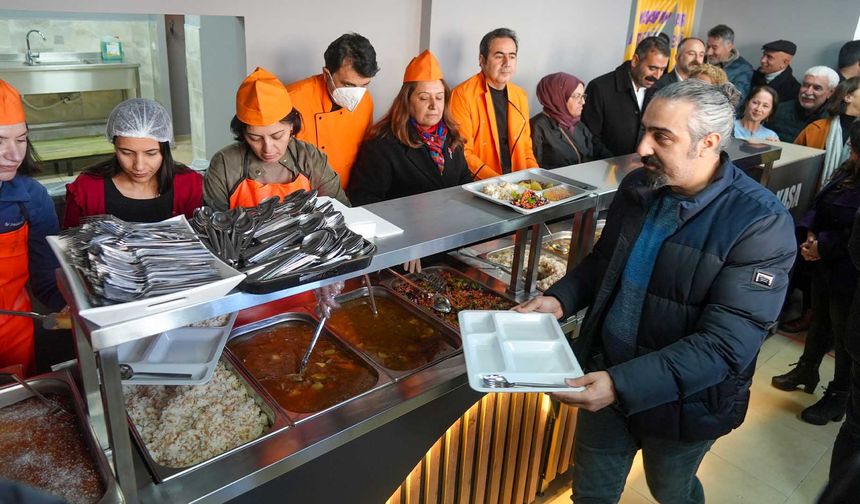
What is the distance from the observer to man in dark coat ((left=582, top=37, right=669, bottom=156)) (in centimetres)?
378

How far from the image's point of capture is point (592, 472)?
1905 millimetres

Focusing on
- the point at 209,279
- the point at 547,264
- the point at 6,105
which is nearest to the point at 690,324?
the point at 547,264

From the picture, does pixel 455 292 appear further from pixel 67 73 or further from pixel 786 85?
pixel 786 85

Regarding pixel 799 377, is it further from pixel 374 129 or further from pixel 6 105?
pixel 6 105

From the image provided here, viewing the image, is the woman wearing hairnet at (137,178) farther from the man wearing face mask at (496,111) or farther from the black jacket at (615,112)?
the black jacket at (615,112)

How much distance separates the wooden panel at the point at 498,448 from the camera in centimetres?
196

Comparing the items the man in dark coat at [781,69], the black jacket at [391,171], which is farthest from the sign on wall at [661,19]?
the black jacket at [391,171]

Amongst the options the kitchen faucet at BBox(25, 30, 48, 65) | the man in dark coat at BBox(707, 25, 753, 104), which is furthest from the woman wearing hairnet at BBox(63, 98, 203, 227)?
the man in dark coat at BBox(707, 25, 753, 104)

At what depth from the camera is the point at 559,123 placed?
3484 mm

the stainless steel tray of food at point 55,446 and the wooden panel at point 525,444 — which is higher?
the stainless steel tray of food at point 55,446

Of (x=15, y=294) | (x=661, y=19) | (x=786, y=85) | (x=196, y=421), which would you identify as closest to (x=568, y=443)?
(x=196, y=421)

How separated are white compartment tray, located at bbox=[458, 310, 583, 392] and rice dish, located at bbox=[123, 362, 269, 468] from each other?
56 centimetres

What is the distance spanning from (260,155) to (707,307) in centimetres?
149

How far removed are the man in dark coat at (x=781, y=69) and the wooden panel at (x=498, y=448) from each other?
490 centimetres
